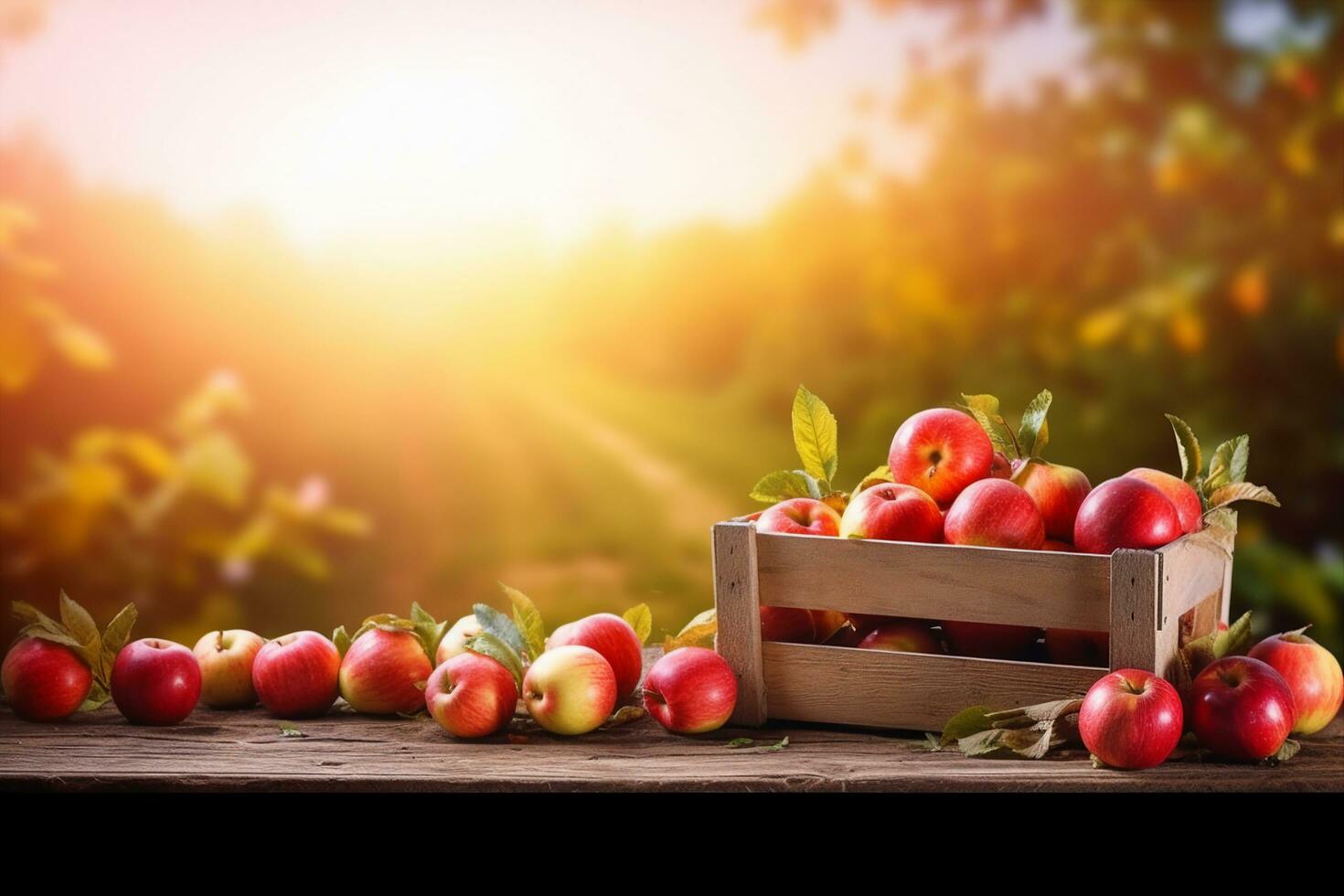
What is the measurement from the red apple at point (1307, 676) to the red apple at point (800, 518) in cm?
46

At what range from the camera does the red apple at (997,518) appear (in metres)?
1.49

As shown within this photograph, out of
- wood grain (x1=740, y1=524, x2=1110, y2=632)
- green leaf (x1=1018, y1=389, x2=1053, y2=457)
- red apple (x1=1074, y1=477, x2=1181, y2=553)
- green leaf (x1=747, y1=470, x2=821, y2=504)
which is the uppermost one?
green leaf (x1=1018, y1=389, x2=1053, y2=457)

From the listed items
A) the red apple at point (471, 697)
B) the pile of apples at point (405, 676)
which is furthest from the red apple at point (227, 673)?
the red apple at point (471, 697)

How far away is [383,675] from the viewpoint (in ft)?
5.37

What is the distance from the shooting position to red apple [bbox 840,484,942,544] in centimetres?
154

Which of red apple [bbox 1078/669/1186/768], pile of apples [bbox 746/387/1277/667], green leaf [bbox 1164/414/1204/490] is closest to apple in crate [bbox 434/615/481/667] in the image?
pile of apples [bbox 746/387/1277/667]

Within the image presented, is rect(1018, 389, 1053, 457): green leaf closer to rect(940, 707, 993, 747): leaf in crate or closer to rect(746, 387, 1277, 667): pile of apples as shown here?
rect(746, 387, 1277, 667): pile of apples

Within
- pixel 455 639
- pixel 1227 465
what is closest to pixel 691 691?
pixel 455 639

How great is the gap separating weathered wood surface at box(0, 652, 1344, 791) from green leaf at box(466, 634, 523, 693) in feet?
0.27

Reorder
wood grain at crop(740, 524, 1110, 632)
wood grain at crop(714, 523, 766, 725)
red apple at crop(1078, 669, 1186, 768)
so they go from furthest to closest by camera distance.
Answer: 1. wood grain at crop(714, 523, 766, 725)
2. wood grain at crop(740, 524, 1110, 632)
3. red apple at crop(1078, 669, 1186, 768)

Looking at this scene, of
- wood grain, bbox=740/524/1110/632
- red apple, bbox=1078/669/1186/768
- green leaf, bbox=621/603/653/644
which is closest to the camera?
red apple, bbox=1078/669/1186/768

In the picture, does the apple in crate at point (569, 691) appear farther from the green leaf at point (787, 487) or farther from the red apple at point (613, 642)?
the green leaf at point (787, 487)

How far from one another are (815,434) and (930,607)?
0.28m
